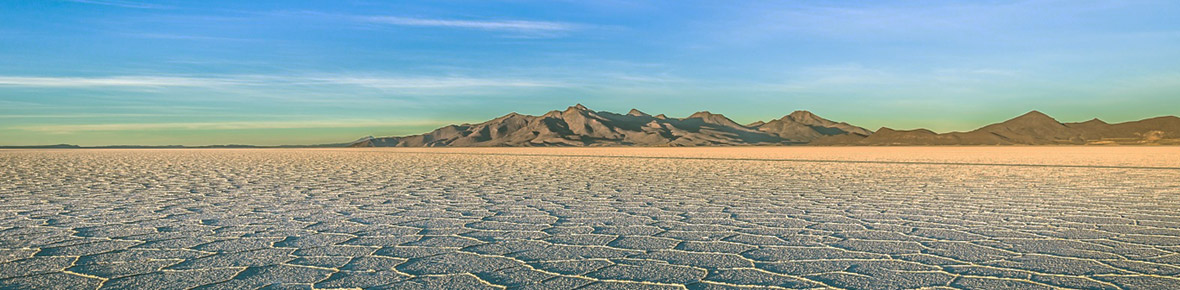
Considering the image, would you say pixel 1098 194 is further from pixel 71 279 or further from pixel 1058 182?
pixel 71 279

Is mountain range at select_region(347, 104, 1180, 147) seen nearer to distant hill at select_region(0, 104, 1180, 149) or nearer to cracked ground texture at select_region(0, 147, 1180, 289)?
distant hill at select_region(0, 104, 1180, 149)

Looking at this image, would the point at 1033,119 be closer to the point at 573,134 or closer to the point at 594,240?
the point at 573,134

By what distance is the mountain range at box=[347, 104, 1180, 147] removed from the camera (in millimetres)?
102125

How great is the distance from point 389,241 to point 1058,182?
7.59 meters

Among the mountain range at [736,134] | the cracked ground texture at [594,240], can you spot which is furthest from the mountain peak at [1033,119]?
the cracked ground texture at [594,240]

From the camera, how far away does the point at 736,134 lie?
625 ft

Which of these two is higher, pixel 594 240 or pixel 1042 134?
pixel 1042 134

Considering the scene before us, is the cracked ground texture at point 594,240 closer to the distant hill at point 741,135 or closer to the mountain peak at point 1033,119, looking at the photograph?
the distant hill at point 741,135

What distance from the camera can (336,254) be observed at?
342 cm

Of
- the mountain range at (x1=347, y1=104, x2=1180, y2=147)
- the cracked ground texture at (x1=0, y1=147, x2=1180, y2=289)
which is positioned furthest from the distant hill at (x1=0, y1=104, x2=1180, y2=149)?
the cracked ground texture at (x1=0, y1=147, x2=1180, y2=289)

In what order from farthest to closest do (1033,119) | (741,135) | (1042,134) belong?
1. (741,135)
2. (1033,119)
3. (1042,134)

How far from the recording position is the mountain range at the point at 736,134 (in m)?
102

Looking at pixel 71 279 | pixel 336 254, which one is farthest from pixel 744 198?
pixel 71 279

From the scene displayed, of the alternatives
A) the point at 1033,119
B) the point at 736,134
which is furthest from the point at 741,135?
the point at 1033,119
